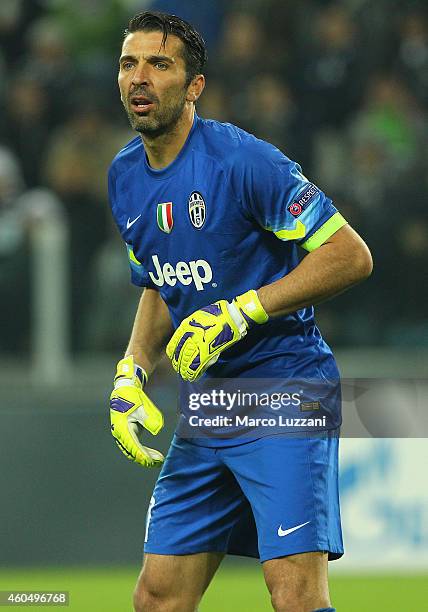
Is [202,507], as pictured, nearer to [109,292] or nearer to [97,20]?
[109,292]

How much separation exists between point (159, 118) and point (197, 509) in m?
1.30

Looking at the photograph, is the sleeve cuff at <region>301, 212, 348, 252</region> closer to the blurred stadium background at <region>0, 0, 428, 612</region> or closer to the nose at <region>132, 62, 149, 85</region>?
the nose at <region>132, 62, 149, 85</region>

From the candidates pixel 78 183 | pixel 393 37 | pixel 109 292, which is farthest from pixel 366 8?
pixel 109 292

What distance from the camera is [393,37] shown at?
9.34 meters

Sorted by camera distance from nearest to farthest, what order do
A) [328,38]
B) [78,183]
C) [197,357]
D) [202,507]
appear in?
[197,357] < [202,507] < [78,183] < [328,38]

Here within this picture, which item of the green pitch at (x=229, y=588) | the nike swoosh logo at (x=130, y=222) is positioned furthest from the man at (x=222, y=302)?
the green pitch at (x=229, y=588)

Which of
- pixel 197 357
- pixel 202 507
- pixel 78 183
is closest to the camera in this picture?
pixel 197 357

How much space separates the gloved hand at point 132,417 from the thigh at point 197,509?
123 mm

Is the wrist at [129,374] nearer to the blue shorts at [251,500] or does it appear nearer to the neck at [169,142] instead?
the blue shorts at [251,500]

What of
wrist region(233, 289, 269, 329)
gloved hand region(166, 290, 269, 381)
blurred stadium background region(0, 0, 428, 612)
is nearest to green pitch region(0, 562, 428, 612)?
blurred stadium background region(0, 0, 428, 612)

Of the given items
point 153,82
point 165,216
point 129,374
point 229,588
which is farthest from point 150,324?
point 229,588

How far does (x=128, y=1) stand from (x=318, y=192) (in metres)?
6.12

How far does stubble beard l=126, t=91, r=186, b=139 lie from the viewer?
13.2 ft

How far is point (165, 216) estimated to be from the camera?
4102mm
